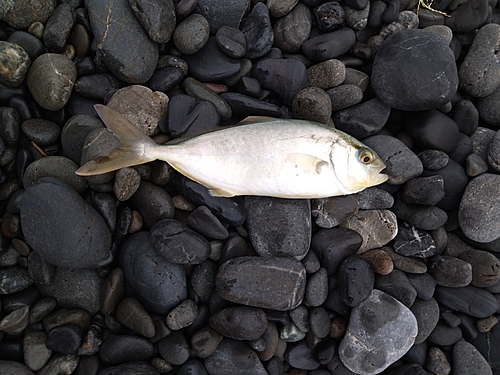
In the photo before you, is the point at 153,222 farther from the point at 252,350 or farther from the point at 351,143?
the point at 351,143

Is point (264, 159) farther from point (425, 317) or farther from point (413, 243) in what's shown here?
point (425, 317)

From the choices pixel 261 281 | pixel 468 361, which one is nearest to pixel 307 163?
pixel 261 281

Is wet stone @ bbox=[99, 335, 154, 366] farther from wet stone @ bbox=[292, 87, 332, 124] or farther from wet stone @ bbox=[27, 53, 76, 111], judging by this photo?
wet stone @ bbox=[292, 87, 332, 124]

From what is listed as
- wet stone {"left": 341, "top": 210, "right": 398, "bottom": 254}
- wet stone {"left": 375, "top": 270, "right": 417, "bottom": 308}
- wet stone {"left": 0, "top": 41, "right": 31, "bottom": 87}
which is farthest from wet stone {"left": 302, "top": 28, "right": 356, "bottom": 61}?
wet stone {"left": 0, "top": 41, "right": 31, "bottom": 87}

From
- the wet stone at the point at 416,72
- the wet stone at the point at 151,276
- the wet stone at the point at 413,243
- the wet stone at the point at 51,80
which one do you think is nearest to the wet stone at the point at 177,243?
the wet stone at the point at 151,276

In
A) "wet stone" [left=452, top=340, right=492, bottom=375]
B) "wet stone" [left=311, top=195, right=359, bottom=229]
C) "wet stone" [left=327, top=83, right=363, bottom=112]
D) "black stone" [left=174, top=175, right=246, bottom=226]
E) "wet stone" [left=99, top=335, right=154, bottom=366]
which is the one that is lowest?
"wet stone" [left=452, top=340, right=492, bottom=375]

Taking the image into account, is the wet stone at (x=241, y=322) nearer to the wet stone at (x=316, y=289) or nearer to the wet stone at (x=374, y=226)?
the wet stone at (x=316, y=289)
